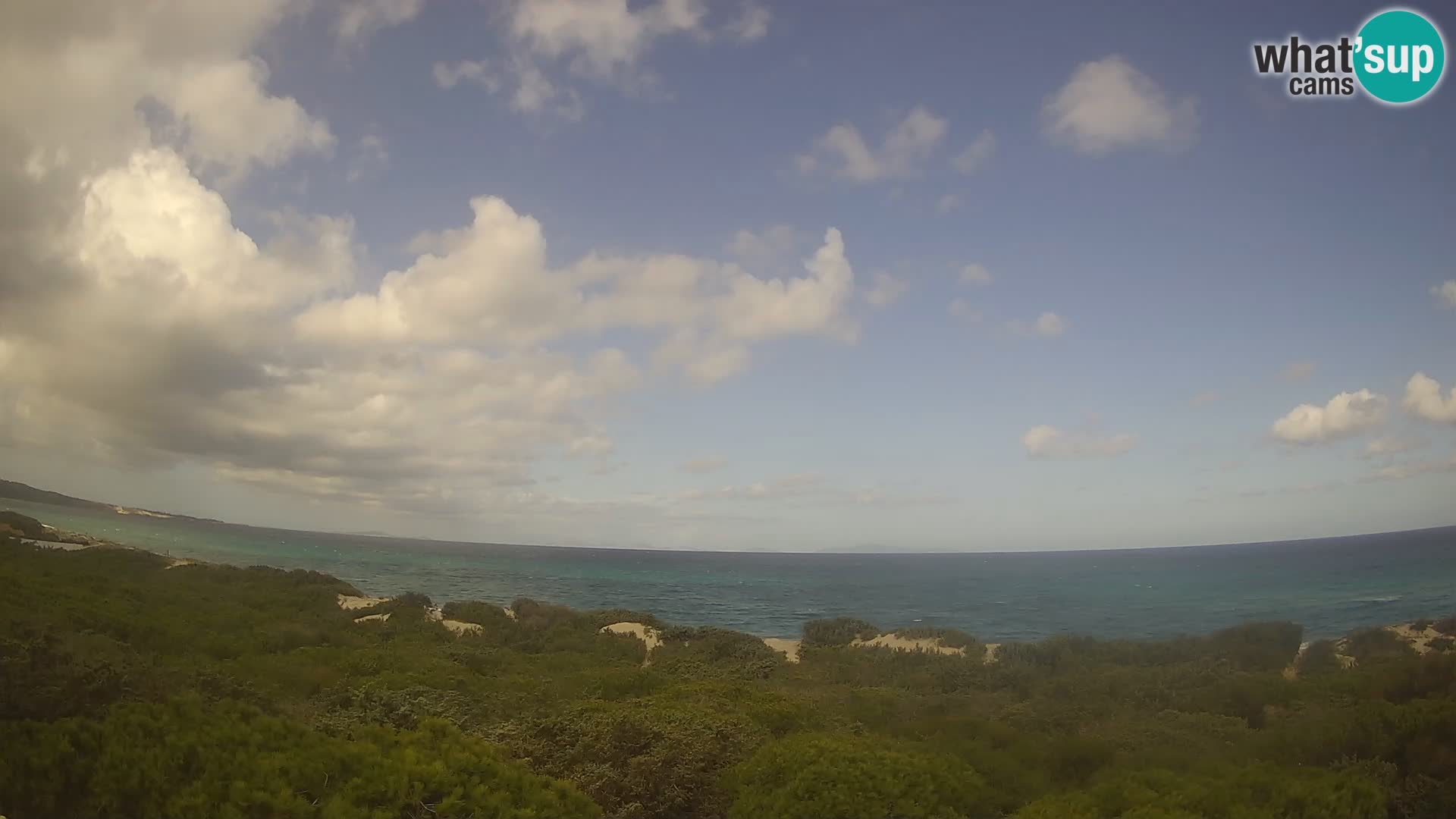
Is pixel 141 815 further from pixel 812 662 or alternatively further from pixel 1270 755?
pixel 812 662

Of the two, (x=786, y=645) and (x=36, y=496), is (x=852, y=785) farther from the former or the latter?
(x=36, y=496)

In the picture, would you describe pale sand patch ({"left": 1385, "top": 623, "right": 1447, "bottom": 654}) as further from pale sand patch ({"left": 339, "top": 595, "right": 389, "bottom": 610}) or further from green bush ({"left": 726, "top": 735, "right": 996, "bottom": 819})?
pale sand patch ({"left": 339, "top": 595, "right": 389, "bottom": 610})

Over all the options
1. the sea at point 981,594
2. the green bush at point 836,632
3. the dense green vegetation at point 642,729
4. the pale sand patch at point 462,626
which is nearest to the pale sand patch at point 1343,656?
the dense green vegetation at point 642,729

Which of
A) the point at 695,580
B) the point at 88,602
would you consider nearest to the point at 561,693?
the point at 88,602

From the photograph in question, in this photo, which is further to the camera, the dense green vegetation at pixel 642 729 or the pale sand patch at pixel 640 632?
the pale sand patch at pixel 640 632

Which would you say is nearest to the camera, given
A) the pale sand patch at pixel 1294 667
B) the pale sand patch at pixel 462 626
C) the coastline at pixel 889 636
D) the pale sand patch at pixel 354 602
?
the pale sand patch at pixel 1294 667

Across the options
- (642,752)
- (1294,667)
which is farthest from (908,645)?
(642,752)

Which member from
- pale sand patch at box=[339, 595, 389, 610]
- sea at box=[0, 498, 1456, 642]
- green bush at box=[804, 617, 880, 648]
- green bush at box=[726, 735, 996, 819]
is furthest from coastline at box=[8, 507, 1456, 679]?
green bush at box=[726, 735, 996, 819]

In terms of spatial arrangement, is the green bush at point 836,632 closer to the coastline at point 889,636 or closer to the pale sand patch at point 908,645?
the coastline at point 889,636
